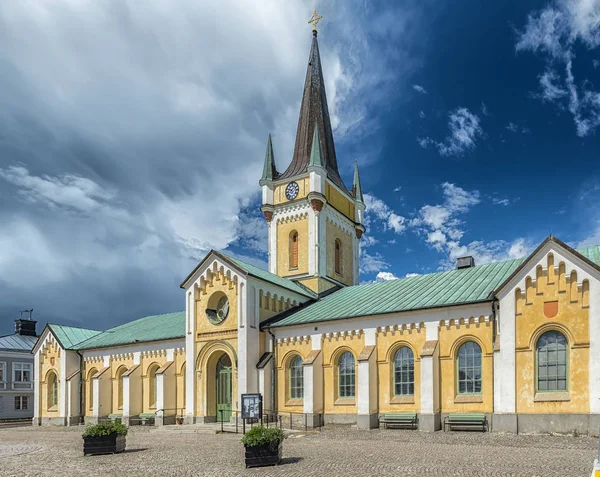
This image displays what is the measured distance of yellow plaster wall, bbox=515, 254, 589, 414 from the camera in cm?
2227

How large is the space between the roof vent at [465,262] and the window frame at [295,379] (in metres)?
10.7

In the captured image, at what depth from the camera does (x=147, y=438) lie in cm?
2589

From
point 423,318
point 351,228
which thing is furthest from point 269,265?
point 423,318

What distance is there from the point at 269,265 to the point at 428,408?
18.7 m

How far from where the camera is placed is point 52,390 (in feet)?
139

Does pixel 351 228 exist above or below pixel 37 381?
above

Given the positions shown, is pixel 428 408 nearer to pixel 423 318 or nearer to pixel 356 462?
pixel 423 318

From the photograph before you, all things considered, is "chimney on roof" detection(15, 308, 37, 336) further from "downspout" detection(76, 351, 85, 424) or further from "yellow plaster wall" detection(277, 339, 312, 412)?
"yellow plaster wall" detection(277, 339, 312, 412)

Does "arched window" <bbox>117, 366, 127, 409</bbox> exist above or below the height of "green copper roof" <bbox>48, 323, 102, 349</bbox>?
below

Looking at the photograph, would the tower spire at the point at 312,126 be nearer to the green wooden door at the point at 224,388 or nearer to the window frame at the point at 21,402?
the green wooden door at the point at 224,388

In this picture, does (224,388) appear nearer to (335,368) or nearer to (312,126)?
(335,368)

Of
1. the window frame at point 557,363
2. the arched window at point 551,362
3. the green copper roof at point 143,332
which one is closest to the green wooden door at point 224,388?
the green copper roof at point 143,332

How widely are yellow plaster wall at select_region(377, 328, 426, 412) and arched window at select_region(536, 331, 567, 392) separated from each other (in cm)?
534

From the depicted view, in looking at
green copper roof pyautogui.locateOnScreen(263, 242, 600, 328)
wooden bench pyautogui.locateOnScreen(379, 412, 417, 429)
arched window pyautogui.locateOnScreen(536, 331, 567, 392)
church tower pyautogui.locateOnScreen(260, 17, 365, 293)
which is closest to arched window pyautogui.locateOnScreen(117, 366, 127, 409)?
church tower pyautogui.locateOnScreen(260, 17, 365, 293)
